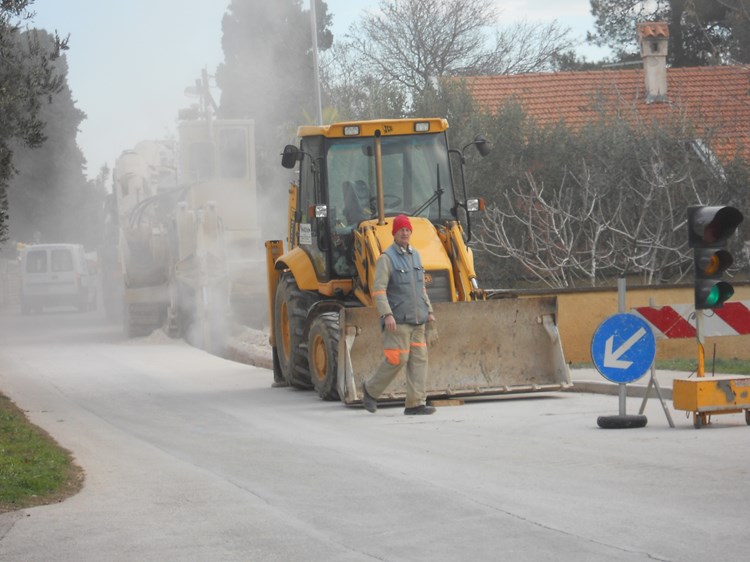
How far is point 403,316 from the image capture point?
14.4 m

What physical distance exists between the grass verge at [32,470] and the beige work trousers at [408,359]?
132 inches

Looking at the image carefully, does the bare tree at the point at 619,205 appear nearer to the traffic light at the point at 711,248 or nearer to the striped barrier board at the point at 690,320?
the striped barrier board at the point at 690,320

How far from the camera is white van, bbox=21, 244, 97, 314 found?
45875 millimetres

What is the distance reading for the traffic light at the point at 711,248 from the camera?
12273 mm

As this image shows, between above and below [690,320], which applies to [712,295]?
above

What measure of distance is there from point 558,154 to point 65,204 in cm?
5289

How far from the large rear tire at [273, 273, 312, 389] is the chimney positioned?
63.5 feet

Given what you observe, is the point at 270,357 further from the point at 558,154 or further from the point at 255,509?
the point at 255,509

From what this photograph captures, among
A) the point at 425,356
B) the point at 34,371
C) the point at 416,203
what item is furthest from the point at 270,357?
the point at 425,356

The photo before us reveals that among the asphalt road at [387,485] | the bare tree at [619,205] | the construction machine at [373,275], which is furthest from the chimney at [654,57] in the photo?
the asphalt road at [387,485]

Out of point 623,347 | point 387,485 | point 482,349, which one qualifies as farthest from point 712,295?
point 387,485

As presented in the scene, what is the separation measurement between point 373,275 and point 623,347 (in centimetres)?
373

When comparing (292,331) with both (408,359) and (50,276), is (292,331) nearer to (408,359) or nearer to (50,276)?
(408,359)

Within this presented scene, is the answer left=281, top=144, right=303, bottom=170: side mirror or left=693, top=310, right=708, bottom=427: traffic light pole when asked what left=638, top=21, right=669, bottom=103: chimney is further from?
left=693, top=310, right=708, bottom=427: traffic light pole
